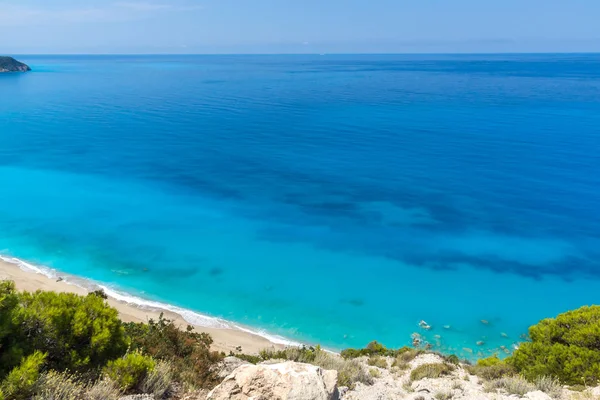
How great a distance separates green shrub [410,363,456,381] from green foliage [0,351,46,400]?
8509 mm

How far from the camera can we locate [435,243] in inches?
968

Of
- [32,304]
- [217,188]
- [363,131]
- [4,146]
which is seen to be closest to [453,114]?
[363,131]

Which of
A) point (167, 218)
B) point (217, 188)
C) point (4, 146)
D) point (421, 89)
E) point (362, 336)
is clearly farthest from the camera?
point (421, 89)

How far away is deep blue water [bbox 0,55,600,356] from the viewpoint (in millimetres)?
19344

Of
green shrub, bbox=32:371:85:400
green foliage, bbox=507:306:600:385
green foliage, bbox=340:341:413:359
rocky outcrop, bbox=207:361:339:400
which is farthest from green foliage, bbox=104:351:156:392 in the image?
green foliage, bbox=507:306:600:385

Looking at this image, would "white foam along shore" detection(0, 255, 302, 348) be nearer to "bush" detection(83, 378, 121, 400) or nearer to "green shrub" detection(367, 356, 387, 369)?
"green shrub" detection(367, 356, 387, 369)

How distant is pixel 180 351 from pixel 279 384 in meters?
4.88

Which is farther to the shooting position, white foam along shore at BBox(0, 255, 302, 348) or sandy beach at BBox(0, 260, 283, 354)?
white foam along shore at BBox(0, 255, 302, 348)

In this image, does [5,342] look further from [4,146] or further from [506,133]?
[506,133]

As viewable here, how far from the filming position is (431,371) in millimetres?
11195

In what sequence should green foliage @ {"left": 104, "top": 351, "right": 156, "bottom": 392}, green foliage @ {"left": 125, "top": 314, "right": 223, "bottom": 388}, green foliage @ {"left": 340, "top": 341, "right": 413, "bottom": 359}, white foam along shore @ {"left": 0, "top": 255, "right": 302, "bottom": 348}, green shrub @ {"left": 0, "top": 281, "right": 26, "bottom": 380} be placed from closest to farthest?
1. green shrub @ {"left": 0, "top": 281, "right": 26, "bottom": 380}
2. green foliage @ {"left": 104, "top": 351, "right": 156, "bottom": 392}
3. green foliage @ {"left": 125, "top": 314, "right": 223, "bottom": 388}
4. green foliage @ {"left": 340, "top": 341, "right": 413, "bottom": 359}
5. white foam along shore @ {"left": 0, "top": 255, "right": 302, "bottom": 348}

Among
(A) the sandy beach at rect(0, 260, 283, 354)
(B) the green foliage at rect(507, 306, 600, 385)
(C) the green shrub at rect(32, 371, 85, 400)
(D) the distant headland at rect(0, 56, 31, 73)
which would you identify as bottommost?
(A) the sandy beach at rect(0, 260, 283, 354)

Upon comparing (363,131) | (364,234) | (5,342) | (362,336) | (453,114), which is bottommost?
(362,336)

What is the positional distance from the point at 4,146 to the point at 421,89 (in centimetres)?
7758
